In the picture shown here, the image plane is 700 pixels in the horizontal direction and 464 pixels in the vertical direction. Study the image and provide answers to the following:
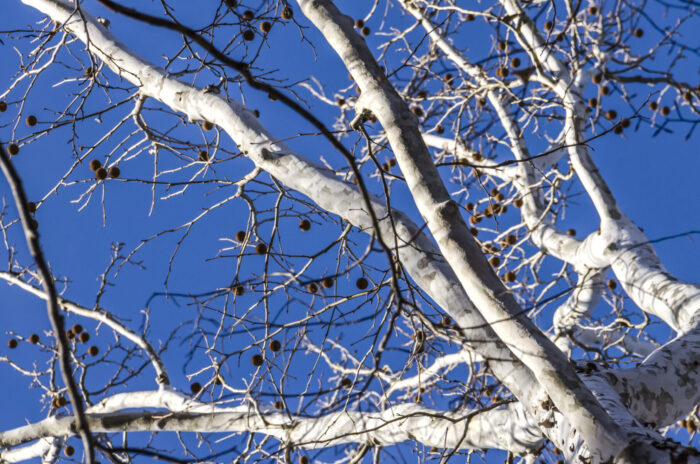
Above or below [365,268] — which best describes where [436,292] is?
below

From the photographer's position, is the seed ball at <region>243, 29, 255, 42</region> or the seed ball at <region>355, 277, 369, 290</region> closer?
the seed ball at <region>355, 277, 369, 290</region>

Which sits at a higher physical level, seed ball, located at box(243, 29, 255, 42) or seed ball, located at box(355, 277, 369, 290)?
seed ball, located at box(243, 29, 255, 42)

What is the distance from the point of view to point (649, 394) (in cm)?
266

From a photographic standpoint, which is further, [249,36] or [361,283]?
[249,36]

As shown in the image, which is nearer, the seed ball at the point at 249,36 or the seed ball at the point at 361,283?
the seed ball at the point at 361,283

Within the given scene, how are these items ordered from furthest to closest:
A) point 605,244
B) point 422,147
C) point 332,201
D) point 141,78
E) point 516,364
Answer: point 605,244, point 141,78, point 332,201, point 422,147, point 516,364

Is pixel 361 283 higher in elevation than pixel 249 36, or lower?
lower

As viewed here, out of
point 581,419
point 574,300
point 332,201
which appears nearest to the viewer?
point 581,419

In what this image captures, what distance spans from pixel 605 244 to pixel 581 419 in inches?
103

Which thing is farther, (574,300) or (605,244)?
(574,300)

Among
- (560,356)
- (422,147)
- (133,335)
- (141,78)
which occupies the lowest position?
(560,356)

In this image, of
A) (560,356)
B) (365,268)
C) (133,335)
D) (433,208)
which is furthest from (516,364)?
(133,335)

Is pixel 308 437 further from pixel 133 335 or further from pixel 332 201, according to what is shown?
pixel 133 335

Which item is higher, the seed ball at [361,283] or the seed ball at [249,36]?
the seed ball at [249,36]
